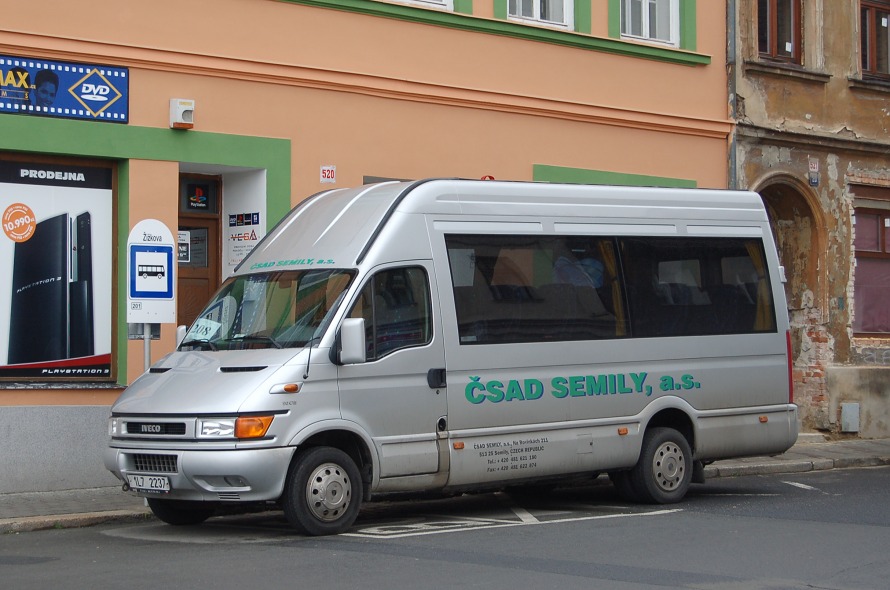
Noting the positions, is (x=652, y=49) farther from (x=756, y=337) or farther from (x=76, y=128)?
(x=76, y=128)

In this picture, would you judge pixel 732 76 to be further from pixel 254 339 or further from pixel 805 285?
pixel 254 339

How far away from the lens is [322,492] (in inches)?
407

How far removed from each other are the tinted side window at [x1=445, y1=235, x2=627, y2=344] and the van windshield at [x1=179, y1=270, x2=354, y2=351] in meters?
1.21

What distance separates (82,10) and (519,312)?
5735mm

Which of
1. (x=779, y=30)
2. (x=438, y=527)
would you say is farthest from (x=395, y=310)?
(x=779, y=30)

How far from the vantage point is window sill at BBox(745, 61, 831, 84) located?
65.8ft

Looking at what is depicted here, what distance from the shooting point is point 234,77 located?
1503 cm

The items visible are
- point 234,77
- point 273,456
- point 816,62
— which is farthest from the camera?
point 816,62

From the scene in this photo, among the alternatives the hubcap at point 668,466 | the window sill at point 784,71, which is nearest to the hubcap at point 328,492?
the hubcap at point 668,466

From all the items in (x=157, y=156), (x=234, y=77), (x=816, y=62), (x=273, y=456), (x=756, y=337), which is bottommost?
(x=273, y=456)

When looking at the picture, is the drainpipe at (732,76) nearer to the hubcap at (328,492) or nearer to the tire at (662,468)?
the tire at (662,468)

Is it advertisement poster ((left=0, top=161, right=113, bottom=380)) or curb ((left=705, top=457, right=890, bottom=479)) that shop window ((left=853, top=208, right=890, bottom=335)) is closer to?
curb ((left=705, top=457, right=890, bottom=479))

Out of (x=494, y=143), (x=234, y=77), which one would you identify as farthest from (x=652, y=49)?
(x=234, y=77)

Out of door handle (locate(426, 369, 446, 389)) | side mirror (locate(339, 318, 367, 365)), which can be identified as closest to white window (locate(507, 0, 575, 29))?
door handle (locate(426, 369, 446, 389))
